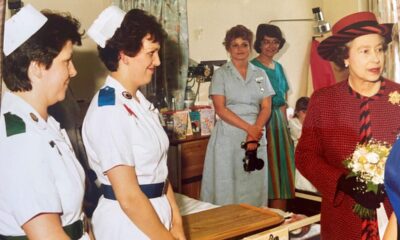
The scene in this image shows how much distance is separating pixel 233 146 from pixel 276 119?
0.15 meters

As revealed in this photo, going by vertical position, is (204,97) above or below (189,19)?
below

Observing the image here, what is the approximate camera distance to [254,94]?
1.35 metres

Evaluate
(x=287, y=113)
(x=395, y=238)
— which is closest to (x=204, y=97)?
(x=287, y=113)

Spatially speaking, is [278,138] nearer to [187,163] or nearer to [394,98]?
[187,163]

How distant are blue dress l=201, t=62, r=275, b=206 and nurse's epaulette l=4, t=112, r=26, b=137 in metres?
0.64

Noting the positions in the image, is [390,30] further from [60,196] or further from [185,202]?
[60,196]

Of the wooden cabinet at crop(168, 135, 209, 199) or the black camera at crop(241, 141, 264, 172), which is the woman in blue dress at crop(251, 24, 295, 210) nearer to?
the black camera at crop(241, 141, 264, 172)

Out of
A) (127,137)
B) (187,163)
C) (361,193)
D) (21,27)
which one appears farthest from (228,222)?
(21,27)

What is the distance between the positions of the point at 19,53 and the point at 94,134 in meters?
0.20

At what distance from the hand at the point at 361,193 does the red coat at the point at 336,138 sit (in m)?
0.01

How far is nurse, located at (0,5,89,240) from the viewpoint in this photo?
2.46ft

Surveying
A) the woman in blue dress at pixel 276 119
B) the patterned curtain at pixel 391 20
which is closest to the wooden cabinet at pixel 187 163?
the woman in blue dress at pixel 276 119

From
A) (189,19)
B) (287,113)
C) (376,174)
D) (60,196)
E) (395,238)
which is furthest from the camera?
(287,113)

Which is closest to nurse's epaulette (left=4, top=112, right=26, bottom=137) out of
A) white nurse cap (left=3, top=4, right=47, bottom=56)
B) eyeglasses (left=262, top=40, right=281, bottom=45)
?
white nurse cap (left=3, top=4, right=47, bottom=56)
